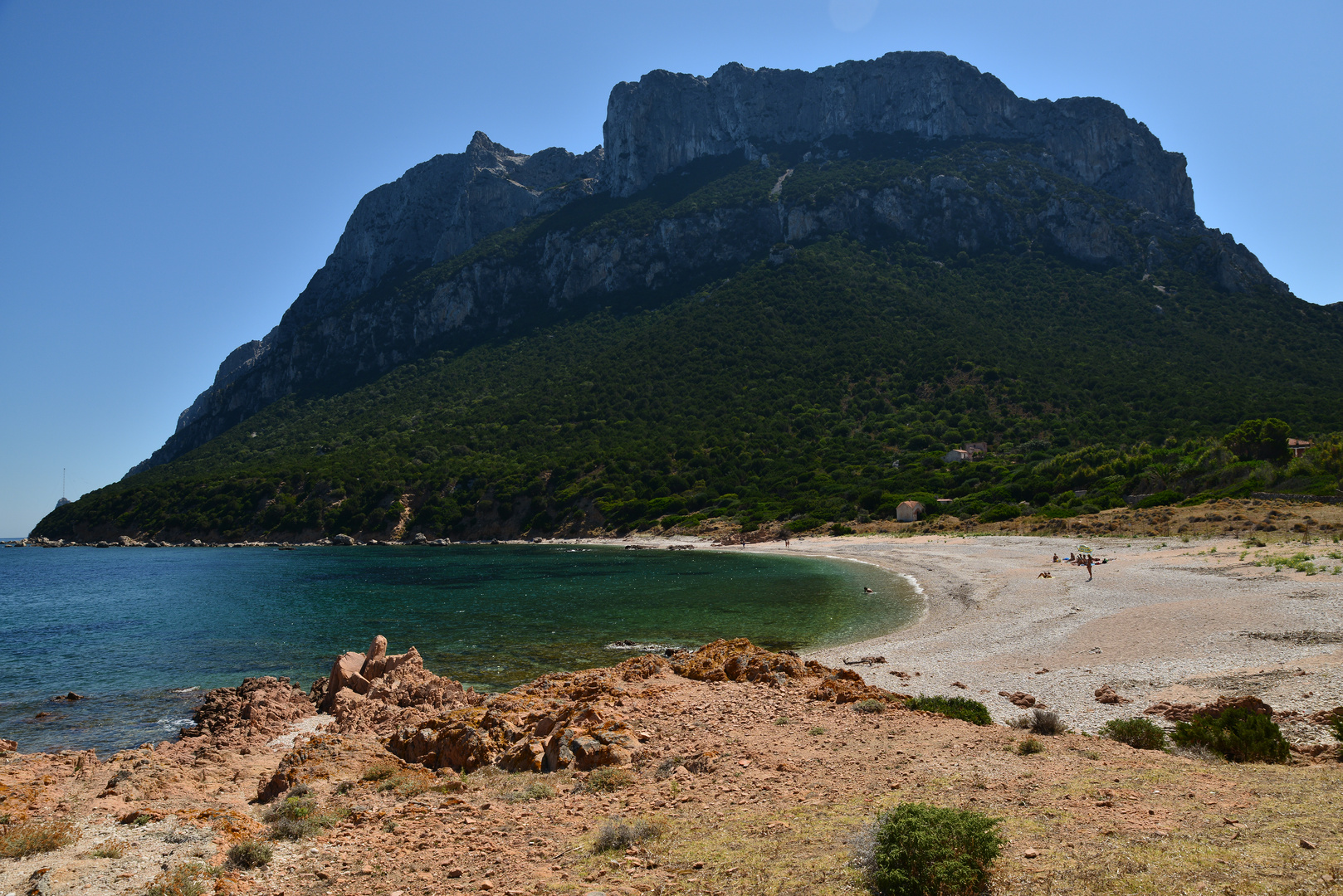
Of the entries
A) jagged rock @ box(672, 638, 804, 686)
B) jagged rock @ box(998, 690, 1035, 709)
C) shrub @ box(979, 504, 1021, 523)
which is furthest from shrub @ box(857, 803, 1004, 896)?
shrub @ box(979, 504, 1021, 523)

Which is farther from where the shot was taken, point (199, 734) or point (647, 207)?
point (647, 207)

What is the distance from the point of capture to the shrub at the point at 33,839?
21.9 feet

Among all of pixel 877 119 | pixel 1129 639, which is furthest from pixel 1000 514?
pixel 877 119

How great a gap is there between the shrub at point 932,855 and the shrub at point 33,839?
813 cm

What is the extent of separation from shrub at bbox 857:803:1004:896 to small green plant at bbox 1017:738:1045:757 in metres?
3.10

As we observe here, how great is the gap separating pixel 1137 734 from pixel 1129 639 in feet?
28.2

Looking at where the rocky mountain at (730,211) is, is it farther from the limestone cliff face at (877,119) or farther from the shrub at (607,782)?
the shrub at (607,782)

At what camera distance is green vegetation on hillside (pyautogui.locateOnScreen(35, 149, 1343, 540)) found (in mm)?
63719

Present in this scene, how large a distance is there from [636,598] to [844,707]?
809 inches

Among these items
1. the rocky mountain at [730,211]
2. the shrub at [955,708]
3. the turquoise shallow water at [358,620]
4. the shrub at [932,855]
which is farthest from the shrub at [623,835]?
the rocky mountain at [730,211]

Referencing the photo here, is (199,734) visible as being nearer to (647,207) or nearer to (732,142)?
(647,207)

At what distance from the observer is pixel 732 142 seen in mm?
133375

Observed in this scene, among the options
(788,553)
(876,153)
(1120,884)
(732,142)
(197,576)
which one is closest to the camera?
(1120,884)

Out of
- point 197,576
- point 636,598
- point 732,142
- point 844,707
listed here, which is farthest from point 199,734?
point 732,142
